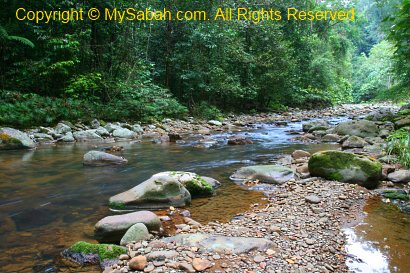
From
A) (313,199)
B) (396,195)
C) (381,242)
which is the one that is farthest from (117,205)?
(396,195)

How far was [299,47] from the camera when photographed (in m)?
27.0

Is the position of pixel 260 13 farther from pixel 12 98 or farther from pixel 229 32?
pixel 12 98

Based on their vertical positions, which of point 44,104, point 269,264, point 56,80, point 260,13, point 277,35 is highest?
point 260,13

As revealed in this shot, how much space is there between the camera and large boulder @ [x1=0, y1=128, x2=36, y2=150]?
8969 mm

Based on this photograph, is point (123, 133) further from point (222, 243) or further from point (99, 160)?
point (222, 243)

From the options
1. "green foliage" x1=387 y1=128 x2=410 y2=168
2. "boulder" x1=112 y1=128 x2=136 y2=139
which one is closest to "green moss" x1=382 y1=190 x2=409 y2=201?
"green foliage" x1=387 y1=128 x2=410 y2=168

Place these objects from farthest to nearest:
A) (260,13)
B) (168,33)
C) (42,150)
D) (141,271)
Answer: (260,13), (168,33), (42,150), (141,271)

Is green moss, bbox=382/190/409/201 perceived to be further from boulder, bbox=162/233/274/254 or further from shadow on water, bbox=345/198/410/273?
boulder, bbox=162/233/274/254

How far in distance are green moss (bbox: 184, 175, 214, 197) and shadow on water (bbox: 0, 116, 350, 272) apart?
0.17 metres

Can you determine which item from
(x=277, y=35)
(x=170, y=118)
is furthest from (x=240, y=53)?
(x=170, y=118)

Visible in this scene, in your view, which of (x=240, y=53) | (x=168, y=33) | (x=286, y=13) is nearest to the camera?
(x=168, y=33)

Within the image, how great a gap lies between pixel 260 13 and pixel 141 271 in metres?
20.9

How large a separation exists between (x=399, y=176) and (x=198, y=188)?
3281 mm

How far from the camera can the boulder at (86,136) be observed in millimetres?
11041
